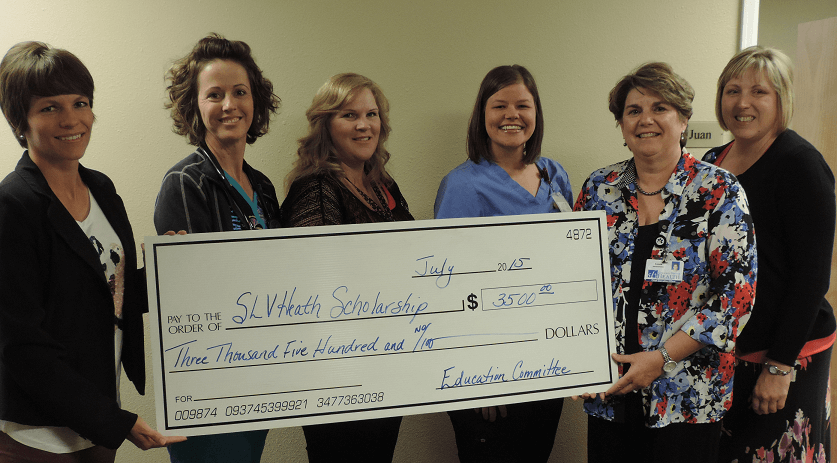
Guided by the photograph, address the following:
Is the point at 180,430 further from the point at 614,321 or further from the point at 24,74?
the point at 614,321

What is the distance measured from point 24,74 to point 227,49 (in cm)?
43

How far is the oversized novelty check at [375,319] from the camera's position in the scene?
1090 millimetres

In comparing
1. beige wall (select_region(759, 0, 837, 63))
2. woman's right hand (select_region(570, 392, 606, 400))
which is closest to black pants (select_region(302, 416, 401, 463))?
woman's right hand (select_region(570, 392, 606, 400))

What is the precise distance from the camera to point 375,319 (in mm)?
1146

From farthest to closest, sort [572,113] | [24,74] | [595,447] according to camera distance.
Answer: [572,113] → [595,447] → [24,74]

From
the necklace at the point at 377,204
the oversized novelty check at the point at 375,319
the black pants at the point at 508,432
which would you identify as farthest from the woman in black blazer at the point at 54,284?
the black pants at the point at 508,432

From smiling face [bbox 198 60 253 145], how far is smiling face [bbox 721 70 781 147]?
1464 mm

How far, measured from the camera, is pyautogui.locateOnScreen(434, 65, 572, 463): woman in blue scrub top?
1.45 meters

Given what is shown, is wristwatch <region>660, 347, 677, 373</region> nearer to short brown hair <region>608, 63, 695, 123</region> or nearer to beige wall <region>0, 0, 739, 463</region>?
short brown hair <region>608, 63, 695, 123</region>

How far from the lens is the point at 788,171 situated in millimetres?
1421

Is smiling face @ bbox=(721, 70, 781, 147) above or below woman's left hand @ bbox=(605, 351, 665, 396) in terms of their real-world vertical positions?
above

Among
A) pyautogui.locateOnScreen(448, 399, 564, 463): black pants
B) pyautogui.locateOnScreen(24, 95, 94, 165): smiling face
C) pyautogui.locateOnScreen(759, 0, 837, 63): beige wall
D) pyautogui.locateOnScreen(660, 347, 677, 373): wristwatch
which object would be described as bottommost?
pyautogui.locateOnScreen(448, 399, 564, 463): black pants

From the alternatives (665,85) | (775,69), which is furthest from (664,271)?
(775,69)

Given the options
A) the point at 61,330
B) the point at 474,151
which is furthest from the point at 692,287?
the point at 61,330
